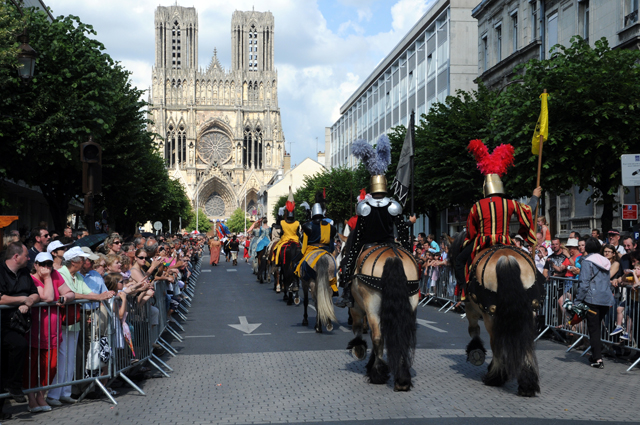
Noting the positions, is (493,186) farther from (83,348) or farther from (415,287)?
(83,348)

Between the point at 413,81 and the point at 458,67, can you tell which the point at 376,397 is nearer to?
the point at 458,67

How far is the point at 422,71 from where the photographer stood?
48.2 metres

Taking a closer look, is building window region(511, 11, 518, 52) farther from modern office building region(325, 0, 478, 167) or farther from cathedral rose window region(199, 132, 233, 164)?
cathedral rose window region(199, 132, 233, 164)

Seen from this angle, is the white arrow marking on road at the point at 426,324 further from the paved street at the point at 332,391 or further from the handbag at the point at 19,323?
the handbag at the point at 19,323

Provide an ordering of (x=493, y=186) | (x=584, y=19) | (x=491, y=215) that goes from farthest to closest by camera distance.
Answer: (x=584, y=19) → (x=493, y=186) → (x=491, y=215)

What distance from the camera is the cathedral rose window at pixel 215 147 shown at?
10875 cm

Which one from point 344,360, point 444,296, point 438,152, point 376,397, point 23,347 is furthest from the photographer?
point 438,152

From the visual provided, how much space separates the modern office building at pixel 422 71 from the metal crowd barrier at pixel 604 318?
21.3 meters

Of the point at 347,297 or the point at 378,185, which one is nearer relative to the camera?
the point at 378,185

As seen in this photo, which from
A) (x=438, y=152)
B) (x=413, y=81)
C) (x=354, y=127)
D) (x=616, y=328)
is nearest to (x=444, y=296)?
(x=616, y=328)

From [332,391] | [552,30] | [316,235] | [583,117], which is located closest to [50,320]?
[332,391]

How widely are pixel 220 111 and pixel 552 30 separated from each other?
8213 cm

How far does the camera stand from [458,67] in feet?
138

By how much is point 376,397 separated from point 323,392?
606mm
